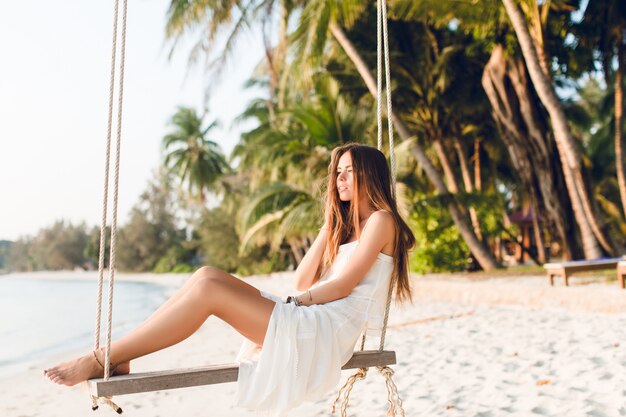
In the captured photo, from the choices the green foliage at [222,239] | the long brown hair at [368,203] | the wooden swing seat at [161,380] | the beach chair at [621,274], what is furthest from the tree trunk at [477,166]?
the wooden swing seat at [161,380]

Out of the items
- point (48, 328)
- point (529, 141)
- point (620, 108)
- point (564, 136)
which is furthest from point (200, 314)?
point (48, 328)

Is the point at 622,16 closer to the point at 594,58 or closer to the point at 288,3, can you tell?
the point at 594,58

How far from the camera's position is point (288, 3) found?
34.7 ft

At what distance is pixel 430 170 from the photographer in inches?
408

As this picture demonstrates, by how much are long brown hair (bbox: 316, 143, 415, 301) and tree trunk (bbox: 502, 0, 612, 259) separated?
5.66m

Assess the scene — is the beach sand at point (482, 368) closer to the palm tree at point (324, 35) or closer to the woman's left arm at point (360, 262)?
the woman's left arm at point (360, 262)

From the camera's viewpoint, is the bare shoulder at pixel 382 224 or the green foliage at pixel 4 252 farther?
the green foliage at pixel 4 252


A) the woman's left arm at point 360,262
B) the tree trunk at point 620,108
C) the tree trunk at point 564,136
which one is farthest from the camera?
the tree trunk at point 620,108

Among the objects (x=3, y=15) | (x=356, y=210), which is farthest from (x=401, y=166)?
(x=3, y=15)

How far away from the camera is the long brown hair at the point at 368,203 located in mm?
2553

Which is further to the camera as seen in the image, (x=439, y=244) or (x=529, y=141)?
(x=439, y=244)

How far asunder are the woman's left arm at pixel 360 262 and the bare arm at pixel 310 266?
0.26m

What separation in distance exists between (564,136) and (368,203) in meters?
5.73

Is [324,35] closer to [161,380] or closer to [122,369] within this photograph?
[122,369]
